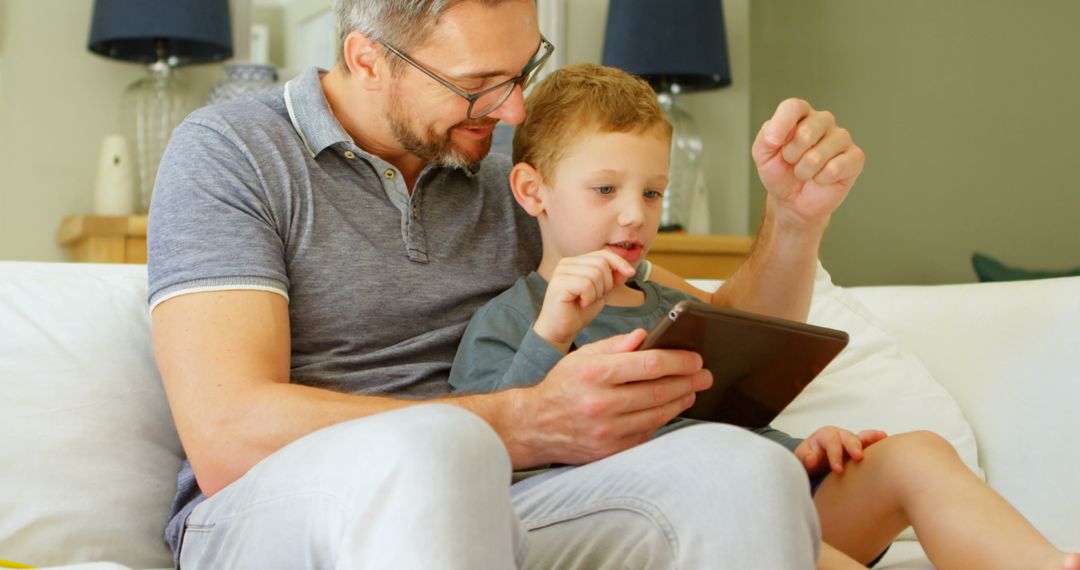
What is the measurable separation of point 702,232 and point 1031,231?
823 mm

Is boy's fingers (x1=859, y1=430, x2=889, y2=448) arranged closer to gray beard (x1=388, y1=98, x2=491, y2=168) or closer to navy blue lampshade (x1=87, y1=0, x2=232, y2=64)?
gray beard (x1=388, y1=98, x2=491, y2=168)

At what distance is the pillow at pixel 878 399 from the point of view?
65.1 inches

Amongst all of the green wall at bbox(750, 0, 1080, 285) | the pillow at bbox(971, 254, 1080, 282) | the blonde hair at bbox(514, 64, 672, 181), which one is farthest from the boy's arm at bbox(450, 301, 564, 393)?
the green wall at bbox(750, 0, 1080, 285)

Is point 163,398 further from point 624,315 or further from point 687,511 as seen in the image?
point 687,511

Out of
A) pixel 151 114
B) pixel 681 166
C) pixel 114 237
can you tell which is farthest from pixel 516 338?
pixel 681 166

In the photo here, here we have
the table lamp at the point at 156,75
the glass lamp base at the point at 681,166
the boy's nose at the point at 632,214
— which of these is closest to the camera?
the boy's nose at the point at 632,214

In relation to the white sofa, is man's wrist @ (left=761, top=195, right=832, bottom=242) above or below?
above

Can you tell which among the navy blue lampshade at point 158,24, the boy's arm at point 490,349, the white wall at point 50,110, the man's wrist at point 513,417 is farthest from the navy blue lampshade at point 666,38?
the man's wrist at point 513,417

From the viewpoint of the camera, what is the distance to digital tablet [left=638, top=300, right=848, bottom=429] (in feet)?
3.32

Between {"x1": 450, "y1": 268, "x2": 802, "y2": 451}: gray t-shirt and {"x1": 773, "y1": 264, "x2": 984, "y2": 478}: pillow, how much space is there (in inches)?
13.7

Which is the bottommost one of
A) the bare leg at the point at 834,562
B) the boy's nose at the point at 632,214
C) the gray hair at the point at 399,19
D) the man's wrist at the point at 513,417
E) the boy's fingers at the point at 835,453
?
the bare leg at the point at 834,562

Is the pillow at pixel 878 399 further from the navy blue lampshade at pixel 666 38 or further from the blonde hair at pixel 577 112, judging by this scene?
the navy blue lampshade at pixel 666 38

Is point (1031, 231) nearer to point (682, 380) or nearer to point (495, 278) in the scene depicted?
point (495, 278)

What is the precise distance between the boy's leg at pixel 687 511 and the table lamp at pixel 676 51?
1869 millimetres
